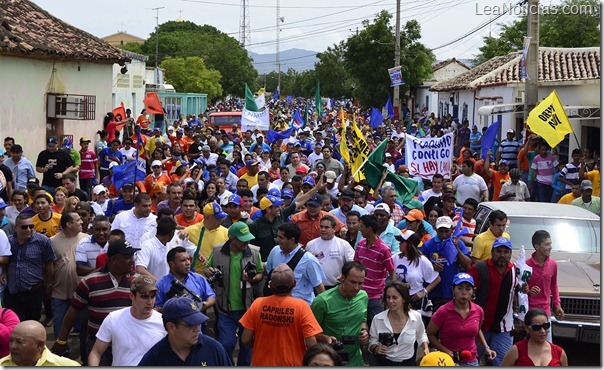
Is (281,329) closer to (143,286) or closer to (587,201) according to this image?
(143,286)

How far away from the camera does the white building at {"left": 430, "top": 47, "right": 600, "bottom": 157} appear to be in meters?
25.7

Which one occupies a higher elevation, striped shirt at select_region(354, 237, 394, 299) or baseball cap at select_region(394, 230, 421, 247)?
baseball cap at select_region(394, 230, 421, 247)

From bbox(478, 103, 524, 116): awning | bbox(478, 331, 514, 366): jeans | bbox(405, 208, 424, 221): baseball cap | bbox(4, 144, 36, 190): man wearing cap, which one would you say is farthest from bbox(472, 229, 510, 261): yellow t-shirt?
bbox(478, 103, 524, 116): awning

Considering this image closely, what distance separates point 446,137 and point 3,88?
973 cm

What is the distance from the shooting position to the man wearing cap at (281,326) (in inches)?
278

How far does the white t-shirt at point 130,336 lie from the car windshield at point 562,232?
18.8 ft

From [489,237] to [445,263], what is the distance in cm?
59

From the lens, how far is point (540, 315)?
7203 mm

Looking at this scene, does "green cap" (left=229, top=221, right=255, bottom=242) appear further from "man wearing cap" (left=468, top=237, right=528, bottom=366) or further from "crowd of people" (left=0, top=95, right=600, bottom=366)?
"man wearing cap" (left=468, top=237, right=528, bottom=366)

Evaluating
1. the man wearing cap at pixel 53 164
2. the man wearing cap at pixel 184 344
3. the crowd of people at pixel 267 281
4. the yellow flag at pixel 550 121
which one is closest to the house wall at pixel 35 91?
the man wearing cap at pixel 53 164

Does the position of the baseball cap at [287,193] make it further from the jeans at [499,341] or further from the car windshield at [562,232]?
the jeans at [499,341]

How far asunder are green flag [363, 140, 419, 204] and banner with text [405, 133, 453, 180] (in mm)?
1351

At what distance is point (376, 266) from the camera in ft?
31.7

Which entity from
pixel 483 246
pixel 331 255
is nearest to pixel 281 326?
pixel 331 255
